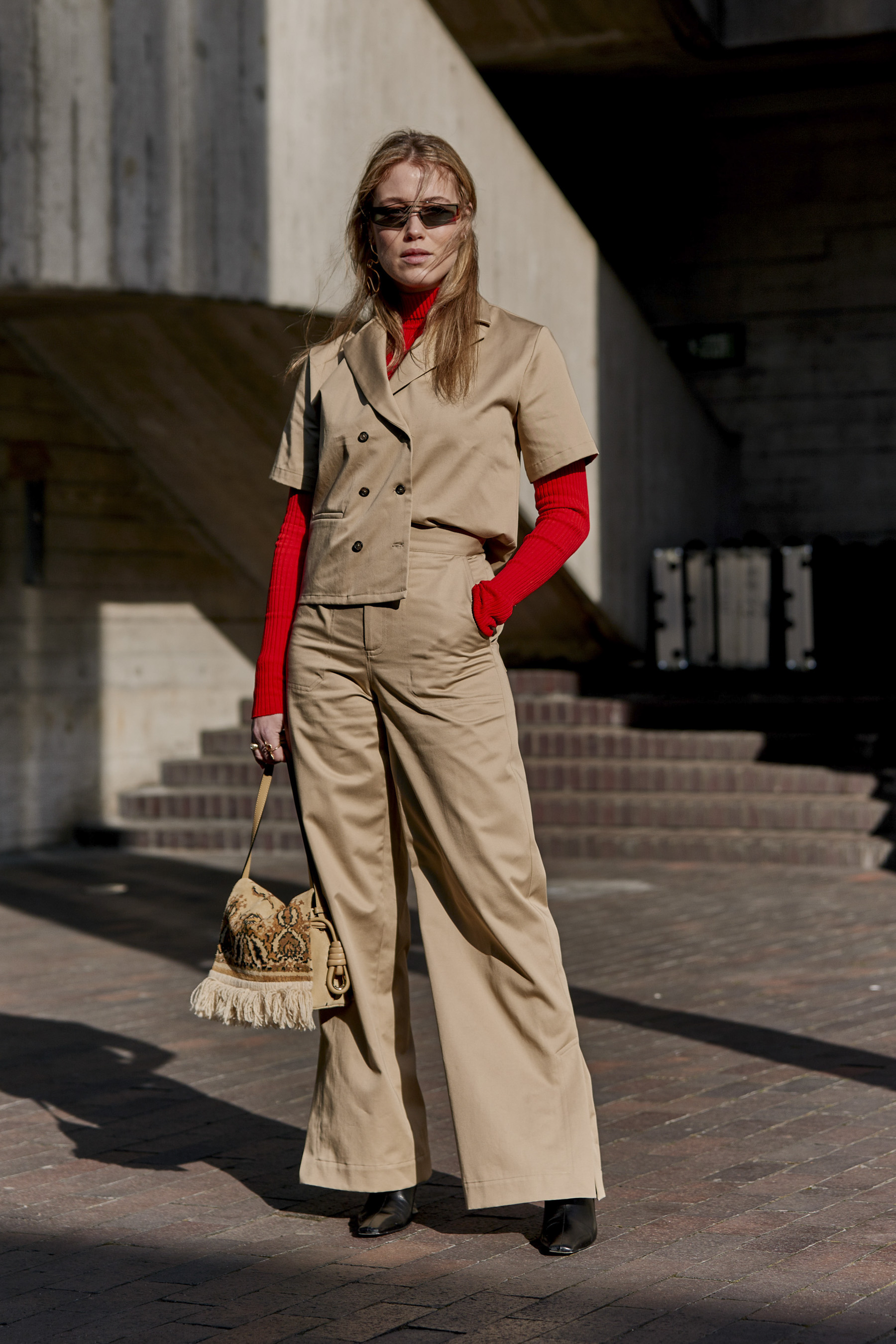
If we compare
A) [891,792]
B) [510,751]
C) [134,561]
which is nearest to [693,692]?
[891,792]

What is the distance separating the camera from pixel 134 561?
11.2m

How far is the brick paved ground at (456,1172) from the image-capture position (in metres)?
3.03

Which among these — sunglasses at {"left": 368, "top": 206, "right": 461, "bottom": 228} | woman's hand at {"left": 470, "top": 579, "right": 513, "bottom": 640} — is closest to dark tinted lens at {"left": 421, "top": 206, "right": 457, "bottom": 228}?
sunglasses at {"left": 368, "top": 206, "right": 461, "bottom": 228}

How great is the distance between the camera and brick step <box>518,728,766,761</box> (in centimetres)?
1052

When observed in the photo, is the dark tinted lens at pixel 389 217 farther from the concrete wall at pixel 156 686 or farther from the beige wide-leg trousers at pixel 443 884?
the concrete wall at pixel 156 686

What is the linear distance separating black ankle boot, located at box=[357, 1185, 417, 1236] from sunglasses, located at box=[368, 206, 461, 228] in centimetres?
184

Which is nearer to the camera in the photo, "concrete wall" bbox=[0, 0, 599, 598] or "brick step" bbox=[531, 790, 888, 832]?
"concrete wall" bbox=[0, 0, 599, 598]

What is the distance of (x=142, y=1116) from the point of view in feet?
14.9

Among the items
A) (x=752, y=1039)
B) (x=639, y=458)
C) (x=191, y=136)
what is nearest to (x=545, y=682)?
(x=639, y=458)

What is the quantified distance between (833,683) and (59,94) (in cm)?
659

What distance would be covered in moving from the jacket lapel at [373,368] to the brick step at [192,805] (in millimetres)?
7398

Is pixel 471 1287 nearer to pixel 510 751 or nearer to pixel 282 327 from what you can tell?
pixel 510 751

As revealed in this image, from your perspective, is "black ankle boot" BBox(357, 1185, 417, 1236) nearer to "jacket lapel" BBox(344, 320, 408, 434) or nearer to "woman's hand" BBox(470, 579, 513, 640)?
"woman's hand" BBox(470, 579, 513, 640)

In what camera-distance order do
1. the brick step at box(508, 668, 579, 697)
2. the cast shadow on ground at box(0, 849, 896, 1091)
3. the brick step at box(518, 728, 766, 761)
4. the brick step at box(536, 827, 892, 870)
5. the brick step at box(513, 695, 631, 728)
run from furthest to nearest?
the brick step at box(508, 668, 579, 697) < the brick step at box(513, 695, 631, 728) < the brick step at box(518, 728, 766, 761) < the brick step at box(536, 827, 892, 870) < the cast shadow on ground at box(0, 849, 896, 1091)
